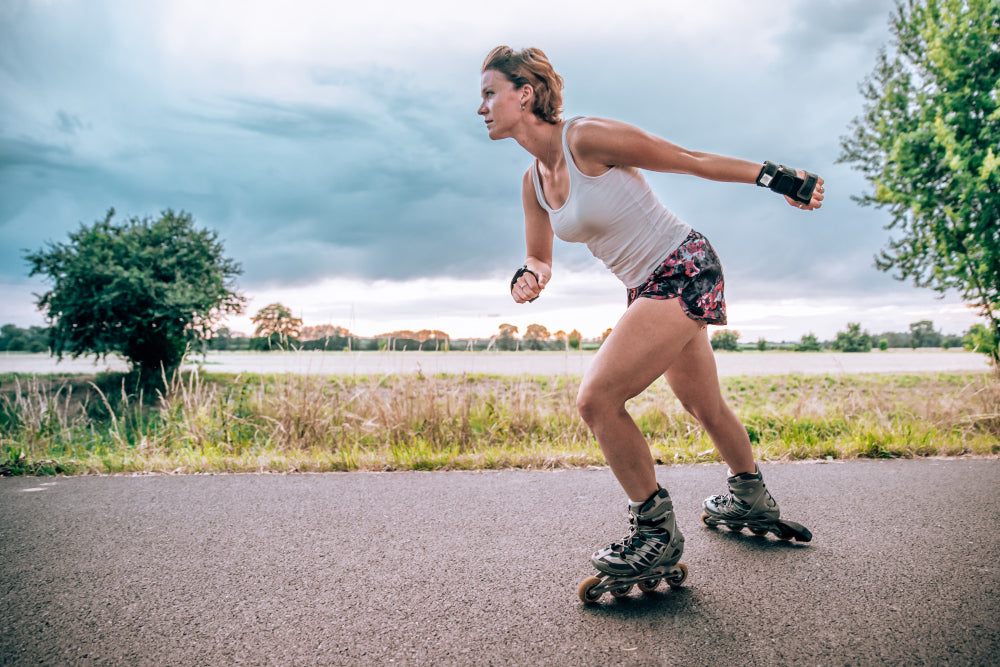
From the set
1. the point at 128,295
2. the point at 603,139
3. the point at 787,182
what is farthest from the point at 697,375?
the point at 128,295

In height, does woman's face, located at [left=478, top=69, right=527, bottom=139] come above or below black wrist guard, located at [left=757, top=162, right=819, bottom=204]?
above

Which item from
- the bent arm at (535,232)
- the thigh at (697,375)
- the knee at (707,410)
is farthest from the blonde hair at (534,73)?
the knee at (707,410)

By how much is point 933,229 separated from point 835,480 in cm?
627

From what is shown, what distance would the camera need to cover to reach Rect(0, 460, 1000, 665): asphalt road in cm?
205

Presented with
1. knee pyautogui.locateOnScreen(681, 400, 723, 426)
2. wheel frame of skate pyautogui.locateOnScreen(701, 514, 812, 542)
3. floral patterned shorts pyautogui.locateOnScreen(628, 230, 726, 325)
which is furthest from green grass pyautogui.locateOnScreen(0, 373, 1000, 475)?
floral patterned shorts pyautogui.locateOnScreen(628, 230, 726, 325)

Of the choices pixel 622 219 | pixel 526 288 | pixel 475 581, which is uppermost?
pixel 622 219

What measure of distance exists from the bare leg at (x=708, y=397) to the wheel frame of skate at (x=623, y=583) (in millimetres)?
731

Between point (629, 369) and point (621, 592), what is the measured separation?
0.97 m

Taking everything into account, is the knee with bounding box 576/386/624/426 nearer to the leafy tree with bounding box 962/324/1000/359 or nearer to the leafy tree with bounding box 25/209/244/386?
the leafy tree with bounding box 962/324/1000/359

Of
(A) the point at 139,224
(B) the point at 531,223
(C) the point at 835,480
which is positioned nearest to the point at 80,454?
(B) the point at 531,223

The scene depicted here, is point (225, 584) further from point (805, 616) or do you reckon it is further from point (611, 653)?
point (805, 616)

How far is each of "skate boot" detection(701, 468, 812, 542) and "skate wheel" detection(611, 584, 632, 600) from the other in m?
0.93

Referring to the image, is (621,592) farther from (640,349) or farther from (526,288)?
(526,288)

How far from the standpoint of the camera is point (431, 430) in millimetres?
6105
